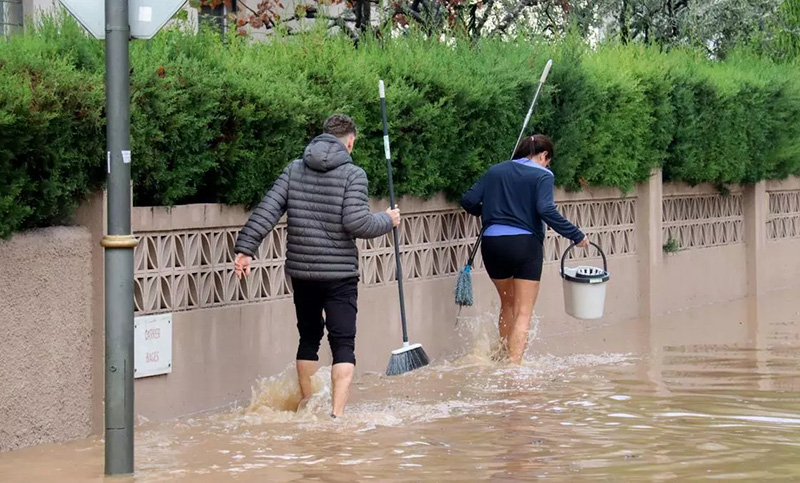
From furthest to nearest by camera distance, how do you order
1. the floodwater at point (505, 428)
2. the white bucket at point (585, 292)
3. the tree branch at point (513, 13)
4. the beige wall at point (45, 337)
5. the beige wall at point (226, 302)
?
the tree branch at point (513, 13), the white bucket at point (585, 292), the beige wall at point (226, 302), the beige wall at point (45, 337), the floodwater at point (505, 428)

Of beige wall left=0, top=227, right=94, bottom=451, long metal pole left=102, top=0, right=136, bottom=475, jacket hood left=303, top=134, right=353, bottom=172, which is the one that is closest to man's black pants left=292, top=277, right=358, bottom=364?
jacket hood left=303, top=134, right=353, bottom=172

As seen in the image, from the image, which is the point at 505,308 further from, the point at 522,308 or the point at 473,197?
the point at 473,197

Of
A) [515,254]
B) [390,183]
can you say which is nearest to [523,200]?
[515,254]

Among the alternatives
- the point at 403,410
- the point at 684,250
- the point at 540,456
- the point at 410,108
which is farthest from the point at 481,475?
the point at 684,250

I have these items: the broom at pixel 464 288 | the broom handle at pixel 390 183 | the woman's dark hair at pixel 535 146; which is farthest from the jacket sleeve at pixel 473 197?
the broom handle at pixel 390 183

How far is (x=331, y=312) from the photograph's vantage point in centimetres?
871

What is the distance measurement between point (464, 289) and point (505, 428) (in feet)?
9.20

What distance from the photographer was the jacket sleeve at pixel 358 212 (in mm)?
8539

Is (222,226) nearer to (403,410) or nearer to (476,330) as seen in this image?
(403,410)

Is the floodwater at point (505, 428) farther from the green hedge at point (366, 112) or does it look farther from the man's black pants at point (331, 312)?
the green hedge at point (366, 112)

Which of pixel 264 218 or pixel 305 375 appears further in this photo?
pixel 305 375

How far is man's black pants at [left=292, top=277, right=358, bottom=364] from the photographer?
8.70 m

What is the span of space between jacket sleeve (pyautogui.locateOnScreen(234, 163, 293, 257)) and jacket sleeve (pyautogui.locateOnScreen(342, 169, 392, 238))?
41 cm

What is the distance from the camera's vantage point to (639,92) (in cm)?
1388
